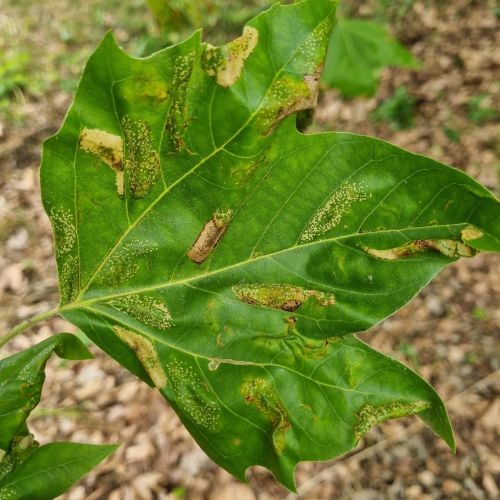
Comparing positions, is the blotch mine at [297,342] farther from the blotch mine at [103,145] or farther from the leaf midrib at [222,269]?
the blotch mine at [103,145]

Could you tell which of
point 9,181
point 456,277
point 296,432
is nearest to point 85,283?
point 296,432

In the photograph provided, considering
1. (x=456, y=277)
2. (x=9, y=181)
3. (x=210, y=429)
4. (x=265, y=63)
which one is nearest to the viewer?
(x=265, y=63)

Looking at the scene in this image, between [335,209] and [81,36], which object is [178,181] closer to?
[335,209]

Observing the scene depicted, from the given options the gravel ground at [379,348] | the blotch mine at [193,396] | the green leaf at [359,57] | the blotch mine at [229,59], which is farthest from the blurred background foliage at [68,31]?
the blotch mine at [193,396]

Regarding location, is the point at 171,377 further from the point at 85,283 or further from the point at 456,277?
the point at 456,277

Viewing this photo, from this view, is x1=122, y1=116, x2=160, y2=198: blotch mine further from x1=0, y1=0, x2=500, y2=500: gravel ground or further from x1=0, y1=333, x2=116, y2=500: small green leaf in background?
x1=0, y1=0, x2=500, y2=500: gravel ground

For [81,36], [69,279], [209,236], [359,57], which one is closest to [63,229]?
[69,279]

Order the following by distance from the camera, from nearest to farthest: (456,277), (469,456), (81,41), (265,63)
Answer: (265,63) → (469,456) → (456,277) → (81,41)
